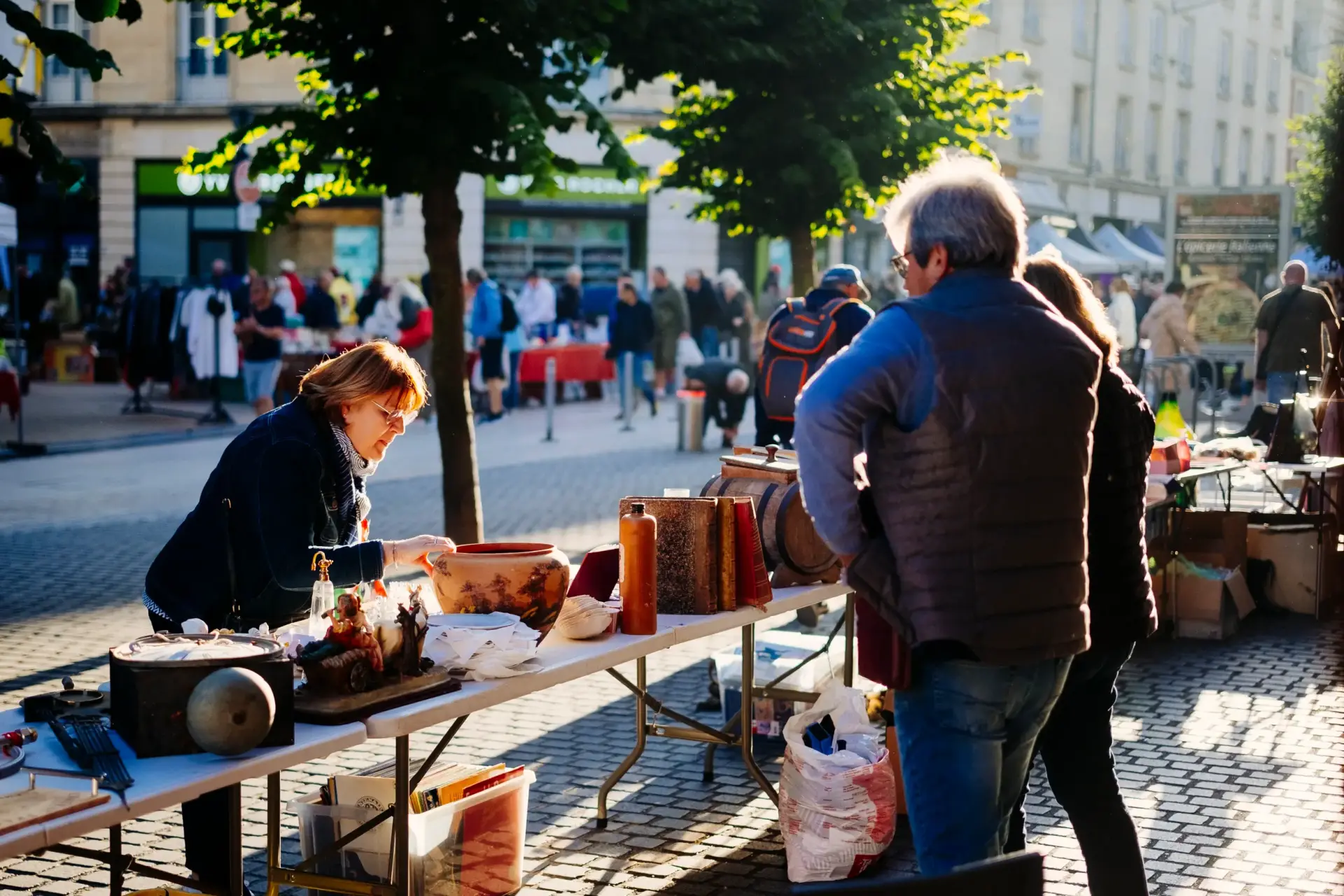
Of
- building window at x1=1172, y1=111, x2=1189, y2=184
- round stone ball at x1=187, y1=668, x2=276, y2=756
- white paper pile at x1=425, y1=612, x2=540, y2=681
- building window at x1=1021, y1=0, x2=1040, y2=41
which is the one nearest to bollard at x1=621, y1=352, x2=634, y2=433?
white paper pile at x1=425, y1=612, x2=540, y2=681

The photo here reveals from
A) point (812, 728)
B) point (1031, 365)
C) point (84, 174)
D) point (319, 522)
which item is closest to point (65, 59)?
point (84, 174)

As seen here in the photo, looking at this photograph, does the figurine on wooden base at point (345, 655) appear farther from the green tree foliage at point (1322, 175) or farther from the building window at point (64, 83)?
the building window at point (64, 83)

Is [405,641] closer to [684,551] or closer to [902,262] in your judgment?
[684,551]

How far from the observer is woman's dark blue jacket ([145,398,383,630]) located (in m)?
4.01

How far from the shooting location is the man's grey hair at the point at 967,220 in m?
3.14

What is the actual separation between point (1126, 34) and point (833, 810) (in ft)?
151

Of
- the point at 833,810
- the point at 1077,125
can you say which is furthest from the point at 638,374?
the point at 1077,125

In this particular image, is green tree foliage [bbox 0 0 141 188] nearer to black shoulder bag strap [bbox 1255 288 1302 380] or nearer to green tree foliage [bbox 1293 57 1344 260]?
black shoulder bag strap [bbox 1255 288 1302 380]

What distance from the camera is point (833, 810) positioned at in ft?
16.1

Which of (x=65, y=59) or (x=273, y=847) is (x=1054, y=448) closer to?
(x=273, y=847)

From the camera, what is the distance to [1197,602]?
8734 mm

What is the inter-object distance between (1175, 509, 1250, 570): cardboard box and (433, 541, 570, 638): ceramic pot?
572 centimetres

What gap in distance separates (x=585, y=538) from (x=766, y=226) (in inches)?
115

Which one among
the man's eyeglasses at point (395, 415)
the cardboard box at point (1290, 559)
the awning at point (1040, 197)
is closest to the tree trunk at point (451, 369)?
the cardboard box at point (1290, 559)
